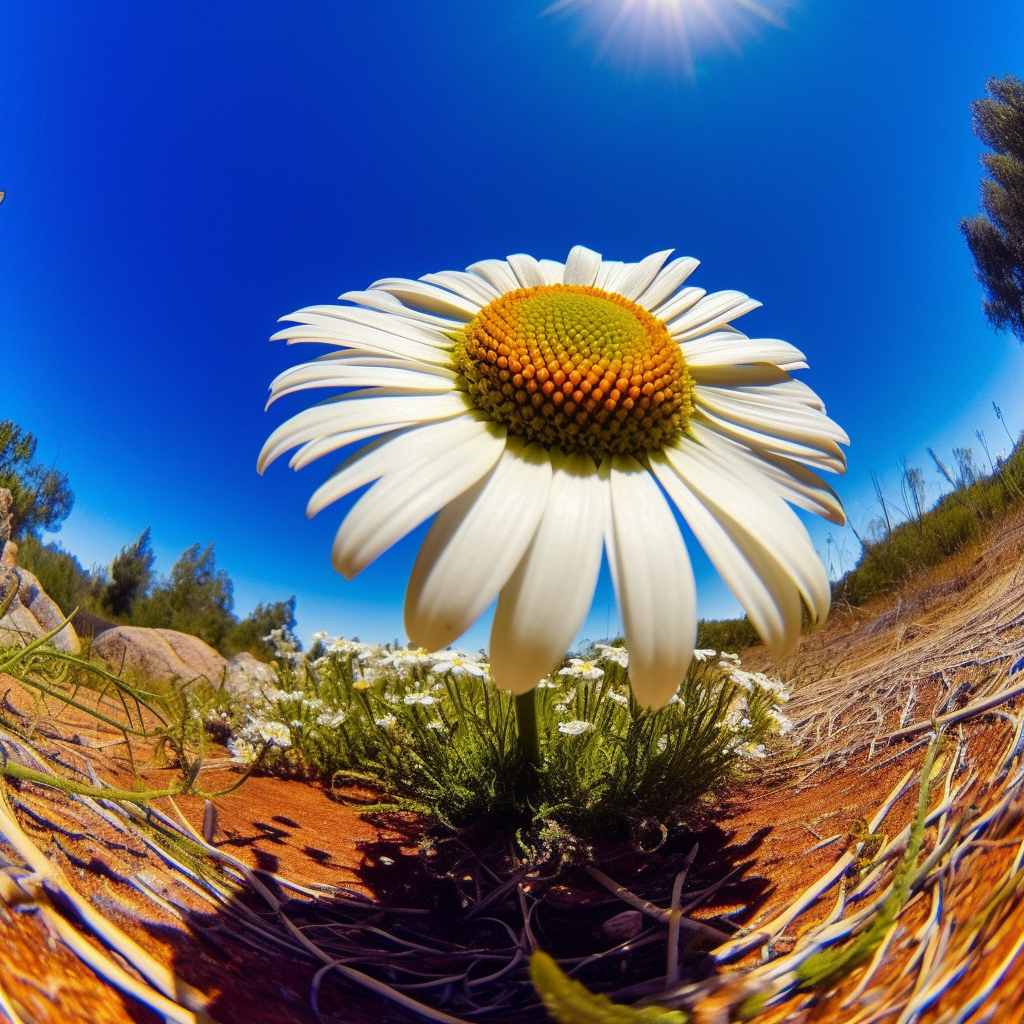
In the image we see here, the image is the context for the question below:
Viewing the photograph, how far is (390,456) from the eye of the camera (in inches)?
35.1

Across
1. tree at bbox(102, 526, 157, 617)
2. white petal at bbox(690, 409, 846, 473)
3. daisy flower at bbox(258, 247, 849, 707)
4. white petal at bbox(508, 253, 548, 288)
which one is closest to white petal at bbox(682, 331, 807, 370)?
daisy flower at bbox(258, 247, 849, 707)

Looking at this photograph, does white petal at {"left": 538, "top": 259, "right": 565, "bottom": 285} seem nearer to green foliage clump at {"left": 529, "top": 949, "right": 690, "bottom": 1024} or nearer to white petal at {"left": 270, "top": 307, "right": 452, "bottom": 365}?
white petal at {"left": 270, "top": 307, "right": 452, "bottom": 365}

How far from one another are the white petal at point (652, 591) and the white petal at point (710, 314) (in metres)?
0.74

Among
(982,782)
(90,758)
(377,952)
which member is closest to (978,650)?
(982,782)

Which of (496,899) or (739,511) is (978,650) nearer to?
(739,511)

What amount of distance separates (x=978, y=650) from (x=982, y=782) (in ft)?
3.61

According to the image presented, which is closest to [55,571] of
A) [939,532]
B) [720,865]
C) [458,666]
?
[458,666]

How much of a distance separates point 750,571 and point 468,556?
0.44 m

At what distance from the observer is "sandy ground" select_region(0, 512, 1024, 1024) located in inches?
22.1

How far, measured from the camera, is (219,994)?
656 millimetres

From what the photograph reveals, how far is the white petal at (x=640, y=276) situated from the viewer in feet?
5.48

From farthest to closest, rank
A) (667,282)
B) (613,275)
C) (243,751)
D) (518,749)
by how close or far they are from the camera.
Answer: (243,751)
(613,275)
(667,282)
(518,749)

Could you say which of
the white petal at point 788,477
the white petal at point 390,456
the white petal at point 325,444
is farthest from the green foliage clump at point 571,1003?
the white petal at point 788,477

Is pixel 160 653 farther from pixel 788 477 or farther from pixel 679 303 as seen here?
pixel 788 477
